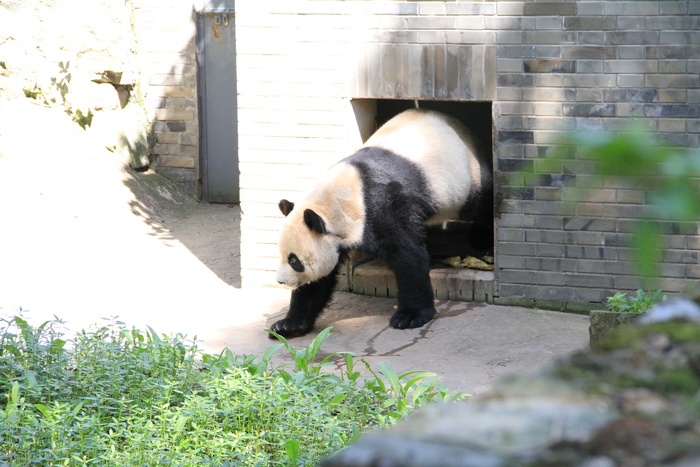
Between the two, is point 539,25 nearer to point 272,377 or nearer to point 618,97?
point 618,97

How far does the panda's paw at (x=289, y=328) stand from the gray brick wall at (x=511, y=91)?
1113 mm

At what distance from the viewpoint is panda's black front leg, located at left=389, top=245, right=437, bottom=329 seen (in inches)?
227

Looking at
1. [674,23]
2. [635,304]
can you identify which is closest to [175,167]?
[674,23]

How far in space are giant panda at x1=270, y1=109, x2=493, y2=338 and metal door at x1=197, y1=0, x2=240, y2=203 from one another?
4.22 meters

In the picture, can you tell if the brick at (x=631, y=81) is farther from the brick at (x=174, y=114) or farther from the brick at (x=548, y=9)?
the brick at (x=174, y=114)

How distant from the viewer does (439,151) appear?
614cm

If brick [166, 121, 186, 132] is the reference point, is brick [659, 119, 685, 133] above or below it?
below

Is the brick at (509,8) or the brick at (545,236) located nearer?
the brick at (509,8)

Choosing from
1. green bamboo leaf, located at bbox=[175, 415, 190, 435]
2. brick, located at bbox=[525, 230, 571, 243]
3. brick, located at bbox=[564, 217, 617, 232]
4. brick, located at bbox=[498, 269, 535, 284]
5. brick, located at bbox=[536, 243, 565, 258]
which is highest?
brick, located at bbox=[564, 217, 617, 232]

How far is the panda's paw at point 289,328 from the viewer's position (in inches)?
229

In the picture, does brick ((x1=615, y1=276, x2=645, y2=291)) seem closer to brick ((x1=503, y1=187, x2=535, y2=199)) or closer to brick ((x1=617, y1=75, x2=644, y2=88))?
brick ((x1=503, y1=187, x2=535, y2=199))

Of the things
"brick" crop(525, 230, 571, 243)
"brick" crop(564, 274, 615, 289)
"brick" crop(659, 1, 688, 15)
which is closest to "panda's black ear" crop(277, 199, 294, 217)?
"brick" crop(525, 230, 571, 243)

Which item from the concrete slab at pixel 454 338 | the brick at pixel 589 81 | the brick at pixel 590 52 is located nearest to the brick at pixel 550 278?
the concrete slab at pixel 454 338

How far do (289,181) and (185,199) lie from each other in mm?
3750
